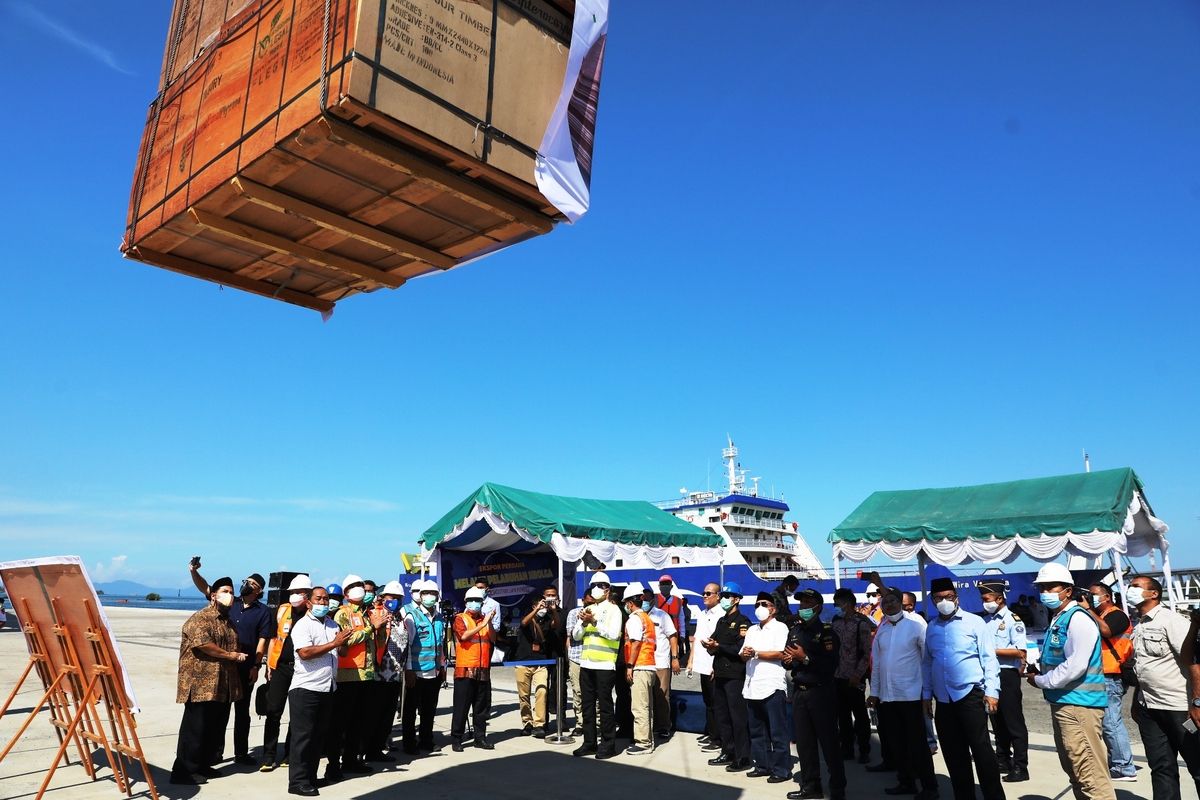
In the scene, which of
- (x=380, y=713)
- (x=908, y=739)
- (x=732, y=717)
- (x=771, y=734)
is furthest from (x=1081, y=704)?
(x=380, y=713)

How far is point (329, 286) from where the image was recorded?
4.49 m

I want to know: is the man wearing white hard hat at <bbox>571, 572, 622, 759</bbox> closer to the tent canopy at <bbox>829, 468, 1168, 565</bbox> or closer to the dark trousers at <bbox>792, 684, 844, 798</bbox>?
the dark trousers at <bbox>792, 684, 844, 798</bbox>

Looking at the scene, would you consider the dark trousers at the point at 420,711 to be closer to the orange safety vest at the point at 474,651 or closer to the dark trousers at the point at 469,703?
the dark trousers at the point at 469,703

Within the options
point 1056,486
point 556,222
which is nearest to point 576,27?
point 556,222

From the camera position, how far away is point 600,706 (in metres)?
7.64

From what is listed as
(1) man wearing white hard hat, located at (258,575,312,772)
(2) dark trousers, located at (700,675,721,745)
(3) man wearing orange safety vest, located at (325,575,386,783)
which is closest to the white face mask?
(2) dark trousers, located at (700,675,721,745)

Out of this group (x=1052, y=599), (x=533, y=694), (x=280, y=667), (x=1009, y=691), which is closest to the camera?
(x=1052, y=599)

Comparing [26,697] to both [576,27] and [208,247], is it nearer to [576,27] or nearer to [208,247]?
[208,247]

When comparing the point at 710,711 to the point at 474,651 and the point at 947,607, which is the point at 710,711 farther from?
the point at 947,607

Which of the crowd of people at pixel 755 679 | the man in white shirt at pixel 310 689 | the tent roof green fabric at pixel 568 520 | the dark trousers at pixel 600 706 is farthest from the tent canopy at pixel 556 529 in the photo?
the man in white shirt at pixel 310 689

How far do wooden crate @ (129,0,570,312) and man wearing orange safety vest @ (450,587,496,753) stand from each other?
506 cm

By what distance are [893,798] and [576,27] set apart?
5.96 m

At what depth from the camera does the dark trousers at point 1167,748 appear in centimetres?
487

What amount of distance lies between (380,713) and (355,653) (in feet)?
2.89
